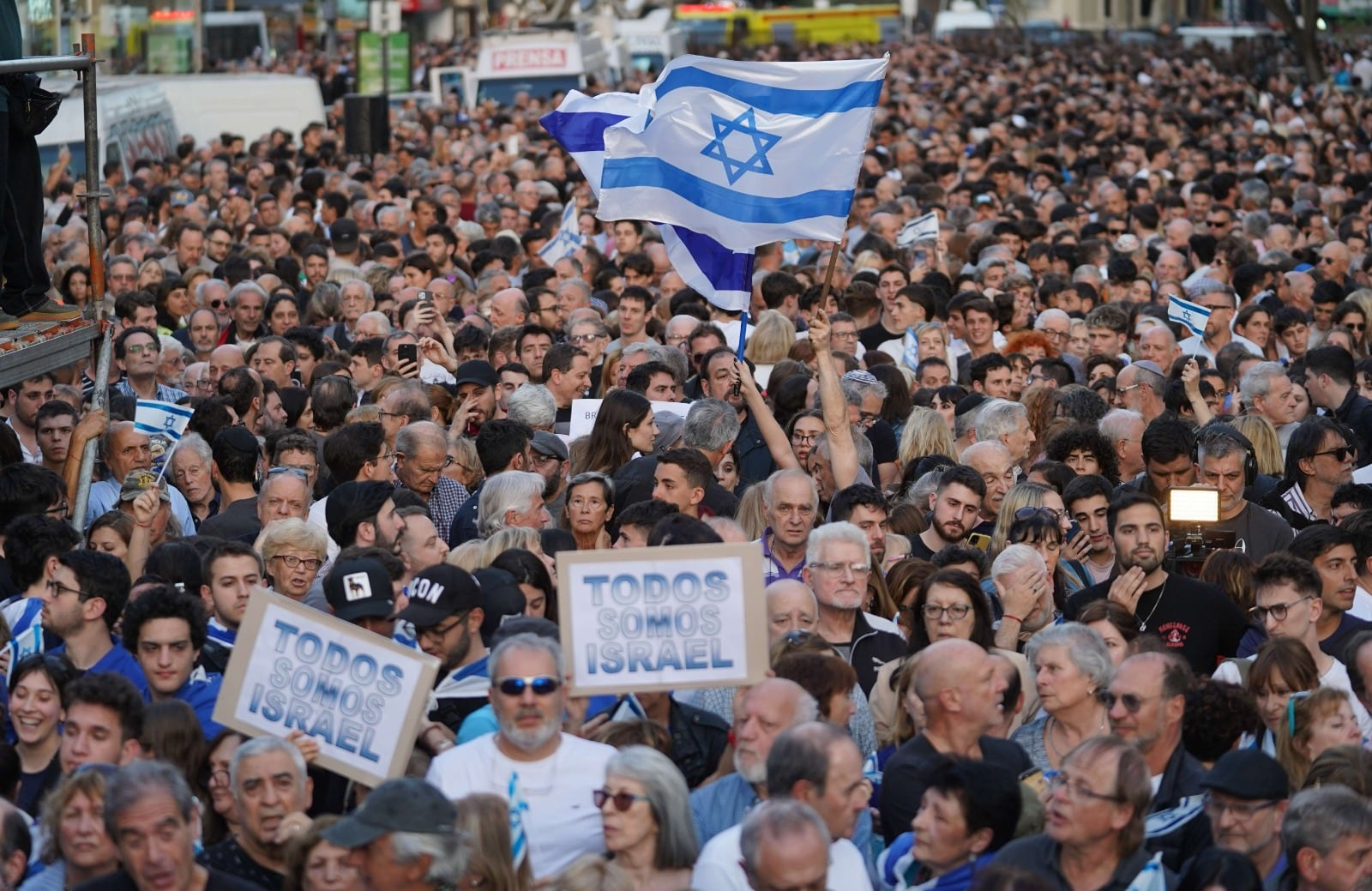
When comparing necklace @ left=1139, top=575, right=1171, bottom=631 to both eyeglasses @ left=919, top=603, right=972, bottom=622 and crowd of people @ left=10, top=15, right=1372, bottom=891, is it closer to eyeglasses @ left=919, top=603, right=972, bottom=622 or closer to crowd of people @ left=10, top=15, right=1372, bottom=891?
crowd of people @ left=10, top=15, right=1372, bottom=891

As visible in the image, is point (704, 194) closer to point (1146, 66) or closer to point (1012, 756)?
point (1012, 756)

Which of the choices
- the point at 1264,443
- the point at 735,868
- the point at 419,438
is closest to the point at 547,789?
the point at 735,868

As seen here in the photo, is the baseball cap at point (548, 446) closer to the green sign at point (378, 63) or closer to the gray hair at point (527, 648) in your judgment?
the gray hair at point (527, 648)

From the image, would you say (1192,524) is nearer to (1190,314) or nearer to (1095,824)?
(1095,824)

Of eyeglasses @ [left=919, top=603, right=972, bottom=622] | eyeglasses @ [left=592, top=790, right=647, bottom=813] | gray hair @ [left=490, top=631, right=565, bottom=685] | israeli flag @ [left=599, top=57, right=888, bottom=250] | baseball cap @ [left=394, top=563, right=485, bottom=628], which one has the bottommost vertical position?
eyeglasses @ [left=919, top=603, right=972, bottom=622]

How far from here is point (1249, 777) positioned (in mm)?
5621

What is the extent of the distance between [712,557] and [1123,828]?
145 cm

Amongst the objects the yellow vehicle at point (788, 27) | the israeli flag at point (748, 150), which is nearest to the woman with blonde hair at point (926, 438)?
the israeli flag at point (748, 150)

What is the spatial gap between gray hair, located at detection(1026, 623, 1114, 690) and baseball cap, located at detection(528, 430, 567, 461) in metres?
3.49

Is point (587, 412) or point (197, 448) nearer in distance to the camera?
point (197, 448)

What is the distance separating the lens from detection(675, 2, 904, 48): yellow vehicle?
65000 mm

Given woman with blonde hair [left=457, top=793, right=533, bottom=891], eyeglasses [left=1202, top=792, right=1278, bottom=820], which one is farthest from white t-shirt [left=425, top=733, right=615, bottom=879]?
eyeglasses [left=1202, top=792, right=1278, bottom=820]

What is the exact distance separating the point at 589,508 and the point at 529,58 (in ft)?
90.4

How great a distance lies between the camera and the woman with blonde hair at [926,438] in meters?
10.0
